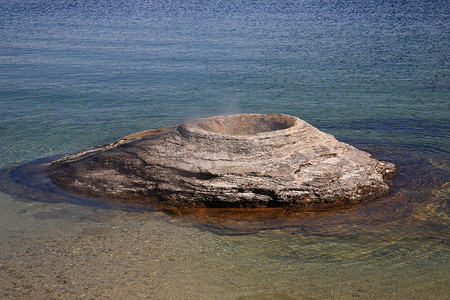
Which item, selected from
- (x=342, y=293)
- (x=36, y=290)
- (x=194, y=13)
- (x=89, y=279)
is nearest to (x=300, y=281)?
(x=342, y=293)

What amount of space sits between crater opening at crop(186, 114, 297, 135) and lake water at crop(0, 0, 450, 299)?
4.38 ft

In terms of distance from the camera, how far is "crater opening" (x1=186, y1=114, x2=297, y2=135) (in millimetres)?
5367

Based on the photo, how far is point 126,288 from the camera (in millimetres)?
3107

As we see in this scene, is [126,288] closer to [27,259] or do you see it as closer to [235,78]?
[27,259]

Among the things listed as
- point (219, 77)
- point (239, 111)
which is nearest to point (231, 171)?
point (239, 111)

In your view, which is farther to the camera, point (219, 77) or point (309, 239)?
point (219, 77)

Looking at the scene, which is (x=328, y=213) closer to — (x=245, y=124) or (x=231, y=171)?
(x=231, y=171)

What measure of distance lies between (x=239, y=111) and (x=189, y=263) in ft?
17.3

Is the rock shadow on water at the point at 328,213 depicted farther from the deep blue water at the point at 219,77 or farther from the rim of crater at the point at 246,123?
the deep blue water at the point at 219,77

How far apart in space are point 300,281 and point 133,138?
115 inches

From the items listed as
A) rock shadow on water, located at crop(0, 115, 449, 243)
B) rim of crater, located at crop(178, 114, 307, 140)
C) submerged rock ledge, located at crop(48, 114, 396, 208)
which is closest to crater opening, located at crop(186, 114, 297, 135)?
rim of crater, located at crop(178, 114, 307, 140)

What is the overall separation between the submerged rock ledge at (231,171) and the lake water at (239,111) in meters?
0.20

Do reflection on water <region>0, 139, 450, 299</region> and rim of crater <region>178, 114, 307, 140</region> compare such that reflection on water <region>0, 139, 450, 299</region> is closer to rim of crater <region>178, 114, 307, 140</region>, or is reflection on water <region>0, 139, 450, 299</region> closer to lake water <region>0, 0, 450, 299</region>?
→ lake water <region>0, 0, 450, 299</region>

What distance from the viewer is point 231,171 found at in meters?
4.50
